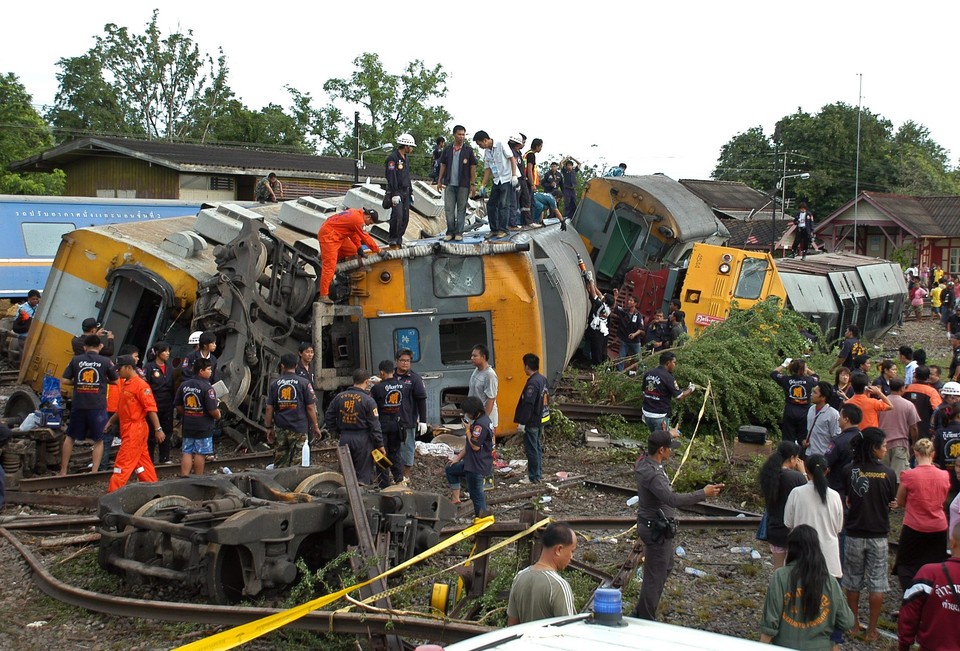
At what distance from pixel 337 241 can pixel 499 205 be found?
2612 mm

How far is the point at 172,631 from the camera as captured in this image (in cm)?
675

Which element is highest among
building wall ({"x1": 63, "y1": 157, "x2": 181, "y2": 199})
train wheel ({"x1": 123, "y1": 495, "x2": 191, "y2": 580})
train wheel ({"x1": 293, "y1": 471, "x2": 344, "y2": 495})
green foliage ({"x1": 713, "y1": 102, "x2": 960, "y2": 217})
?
green foliage ({"x1": 713, "y1": 102, "x2": 960, "y2": 217})

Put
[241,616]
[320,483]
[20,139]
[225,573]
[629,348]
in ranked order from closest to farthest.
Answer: [241,616] < [225,573] < [320,483] < [629,348] < [20,139]

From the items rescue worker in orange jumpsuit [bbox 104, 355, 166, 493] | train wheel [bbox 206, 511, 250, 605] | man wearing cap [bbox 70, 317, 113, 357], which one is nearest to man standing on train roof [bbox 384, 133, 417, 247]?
man wearing cap [bbox 70, 317, 113, 357]

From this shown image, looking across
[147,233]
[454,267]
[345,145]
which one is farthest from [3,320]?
[345,145]

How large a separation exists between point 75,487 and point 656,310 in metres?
11.1

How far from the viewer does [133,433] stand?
9727mm

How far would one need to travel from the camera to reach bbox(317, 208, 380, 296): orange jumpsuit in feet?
40.8

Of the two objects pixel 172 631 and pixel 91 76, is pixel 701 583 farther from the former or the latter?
pixel 91 76

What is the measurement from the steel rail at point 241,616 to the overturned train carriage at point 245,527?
0.81 ft

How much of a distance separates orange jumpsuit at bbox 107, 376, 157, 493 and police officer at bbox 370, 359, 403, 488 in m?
2.25

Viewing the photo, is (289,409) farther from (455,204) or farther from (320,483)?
(455,204)

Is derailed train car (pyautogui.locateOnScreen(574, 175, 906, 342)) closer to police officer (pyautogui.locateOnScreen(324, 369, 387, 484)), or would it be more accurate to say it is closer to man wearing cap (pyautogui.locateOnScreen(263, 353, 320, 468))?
man wearing cap (pyautogui.locateOnScreen(263, 353, 320, 468))

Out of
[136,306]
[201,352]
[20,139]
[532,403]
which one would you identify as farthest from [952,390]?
[20,139]
